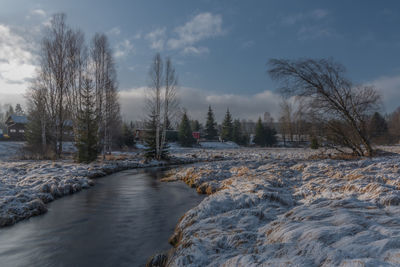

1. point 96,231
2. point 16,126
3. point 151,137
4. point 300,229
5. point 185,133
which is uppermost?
point 16,126

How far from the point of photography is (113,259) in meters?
4.18

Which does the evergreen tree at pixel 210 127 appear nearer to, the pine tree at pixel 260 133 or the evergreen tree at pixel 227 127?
the evergreen tree at pixel 227 127

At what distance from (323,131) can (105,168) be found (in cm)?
1382

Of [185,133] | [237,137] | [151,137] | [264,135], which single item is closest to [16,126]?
[185,133]

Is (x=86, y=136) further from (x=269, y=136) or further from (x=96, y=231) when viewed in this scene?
(x=269, y=136)

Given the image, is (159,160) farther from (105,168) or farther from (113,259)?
(113,259)

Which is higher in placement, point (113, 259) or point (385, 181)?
point (385, 181)

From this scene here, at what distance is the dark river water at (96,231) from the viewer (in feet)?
14.1

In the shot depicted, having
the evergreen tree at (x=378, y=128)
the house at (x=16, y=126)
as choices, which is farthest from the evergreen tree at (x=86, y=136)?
the house at (x=16, y=126)

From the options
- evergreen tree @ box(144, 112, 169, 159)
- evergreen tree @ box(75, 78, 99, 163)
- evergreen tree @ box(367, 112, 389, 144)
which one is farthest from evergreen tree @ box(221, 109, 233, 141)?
evergreen tree @ box(367, 112, 389, 144)

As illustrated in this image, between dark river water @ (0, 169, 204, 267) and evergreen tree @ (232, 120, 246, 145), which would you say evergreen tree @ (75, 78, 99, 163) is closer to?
dark river water @ (0, 169, 204, 267)

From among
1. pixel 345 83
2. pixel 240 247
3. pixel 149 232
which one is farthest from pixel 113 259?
pixel 345 83

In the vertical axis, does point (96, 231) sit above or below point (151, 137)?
below

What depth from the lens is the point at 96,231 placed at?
5.46 metres
